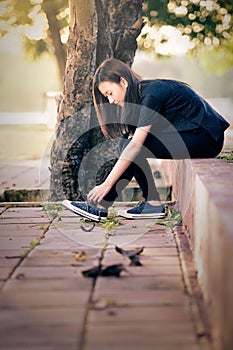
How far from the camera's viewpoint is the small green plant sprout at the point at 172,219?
12.2 ft

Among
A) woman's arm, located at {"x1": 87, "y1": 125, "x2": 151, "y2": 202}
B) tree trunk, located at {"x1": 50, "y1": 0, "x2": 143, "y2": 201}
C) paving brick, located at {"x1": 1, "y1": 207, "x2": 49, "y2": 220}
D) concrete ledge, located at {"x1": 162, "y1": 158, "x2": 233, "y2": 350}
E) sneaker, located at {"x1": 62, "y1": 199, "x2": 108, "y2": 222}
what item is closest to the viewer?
concrete ledge, located at {"x1": 162, "y1": 158, "x2": 233, "y2": 350}

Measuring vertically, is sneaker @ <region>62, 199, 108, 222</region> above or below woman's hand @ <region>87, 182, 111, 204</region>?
below

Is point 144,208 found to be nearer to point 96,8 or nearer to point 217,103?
point 96,8

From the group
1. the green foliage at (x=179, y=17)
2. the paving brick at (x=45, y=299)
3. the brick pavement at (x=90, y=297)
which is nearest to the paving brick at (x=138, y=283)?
the brick pavement at (x=90, y=297)

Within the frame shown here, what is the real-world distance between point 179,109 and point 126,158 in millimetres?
533

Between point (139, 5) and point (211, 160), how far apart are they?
93.5 inches

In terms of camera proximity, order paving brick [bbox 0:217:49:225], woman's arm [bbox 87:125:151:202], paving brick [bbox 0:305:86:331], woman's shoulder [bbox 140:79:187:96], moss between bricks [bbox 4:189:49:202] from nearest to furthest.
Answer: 1. paving brick [bbox 0:305:86:331]
2. woman's arm [bbox 87:125:151:202]
3. woman's shoulder [bbox 140:79:187:96]
4. paving brick [bbox 0:217:49:225]
5. moss between bricks [bbox 4:189:49:202]

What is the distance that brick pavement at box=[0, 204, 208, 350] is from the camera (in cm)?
192

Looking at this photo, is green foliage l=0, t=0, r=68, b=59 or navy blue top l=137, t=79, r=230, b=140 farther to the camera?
green foliage l=0, t=0, r=68, b=59

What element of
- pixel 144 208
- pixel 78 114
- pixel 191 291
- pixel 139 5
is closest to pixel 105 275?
pixel 191 291

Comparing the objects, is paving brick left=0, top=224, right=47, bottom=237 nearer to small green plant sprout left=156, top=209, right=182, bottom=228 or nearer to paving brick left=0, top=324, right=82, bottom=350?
small green plant sprout left=156, top=209, right=182, bottom=228

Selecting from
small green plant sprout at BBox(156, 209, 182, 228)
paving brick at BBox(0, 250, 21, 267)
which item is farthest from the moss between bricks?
paving brick at BBox(0, 250, 21, 267)

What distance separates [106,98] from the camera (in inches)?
157

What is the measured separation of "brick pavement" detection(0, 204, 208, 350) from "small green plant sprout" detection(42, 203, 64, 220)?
0.63 meters
